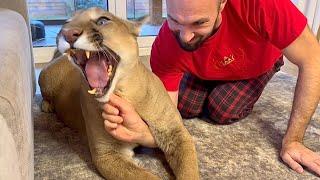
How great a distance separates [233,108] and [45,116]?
794 mm

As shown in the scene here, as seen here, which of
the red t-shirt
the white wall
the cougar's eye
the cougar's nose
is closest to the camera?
the cougar's nose

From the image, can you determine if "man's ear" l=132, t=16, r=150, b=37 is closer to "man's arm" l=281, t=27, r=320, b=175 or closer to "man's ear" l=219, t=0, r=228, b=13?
"man's ear" l=219, t=0, r=228, b=13

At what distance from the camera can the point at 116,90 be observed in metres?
1.16

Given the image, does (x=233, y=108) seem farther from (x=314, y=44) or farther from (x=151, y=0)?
(x=151, y=0)

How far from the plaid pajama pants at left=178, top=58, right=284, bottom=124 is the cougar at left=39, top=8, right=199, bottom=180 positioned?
0.37 m

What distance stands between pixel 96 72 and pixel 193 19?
0.37 meters

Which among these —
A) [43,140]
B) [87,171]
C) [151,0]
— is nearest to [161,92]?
[87,171]

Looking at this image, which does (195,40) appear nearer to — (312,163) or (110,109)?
(110,109)

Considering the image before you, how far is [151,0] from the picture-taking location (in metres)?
2.92

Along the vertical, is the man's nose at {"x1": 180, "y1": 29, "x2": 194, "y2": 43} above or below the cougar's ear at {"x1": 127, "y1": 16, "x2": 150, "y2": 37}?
below

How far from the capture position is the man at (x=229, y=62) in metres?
1.24

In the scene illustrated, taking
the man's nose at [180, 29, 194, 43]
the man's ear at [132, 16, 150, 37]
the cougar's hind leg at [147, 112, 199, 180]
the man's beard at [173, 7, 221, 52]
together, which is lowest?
the cougar's hind leg at [147, 112, 199, 180]

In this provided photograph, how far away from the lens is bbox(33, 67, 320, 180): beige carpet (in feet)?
4.05

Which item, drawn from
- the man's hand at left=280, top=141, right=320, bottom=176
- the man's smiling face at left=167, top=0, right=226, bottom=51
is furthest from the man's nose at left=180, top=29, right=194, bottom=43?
the man's hand at left=280, top=141, right=320, bottom=176
